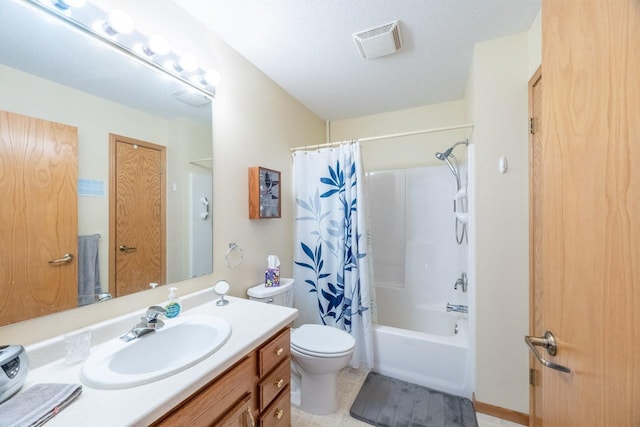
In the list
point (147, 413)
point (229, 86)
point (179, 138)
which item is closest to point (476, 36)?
point (229, 86)

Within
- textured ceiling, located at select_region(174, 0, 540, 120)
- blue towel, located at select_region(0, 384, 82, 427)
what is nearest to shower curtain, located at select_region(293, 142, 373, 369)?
textured ceiling, located at select_region(174, 0, 540, 120)

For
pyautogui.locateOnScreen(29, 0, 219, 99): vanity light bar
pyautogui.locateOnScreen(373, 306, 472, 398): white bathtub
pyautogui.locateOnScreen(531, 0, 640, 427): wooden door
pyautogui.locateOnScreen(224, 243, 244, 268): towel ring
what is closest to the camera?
pyautogui.locateOnScreen(531, 0, 640, 427): wooden door

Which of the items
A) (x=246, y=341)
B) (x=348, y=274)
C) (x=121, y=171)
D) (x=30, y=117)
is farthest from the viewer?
(x=348, y=274)

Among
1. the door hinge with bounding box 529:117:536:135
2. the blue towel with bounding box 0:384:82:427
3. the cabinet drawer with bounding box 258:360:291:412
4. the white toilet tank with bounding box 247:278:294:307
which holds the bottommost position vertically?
the cabinet drawer with bounding box 258:360:291:412

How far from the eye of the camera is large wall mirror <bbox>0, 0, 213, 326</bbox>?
821 mm

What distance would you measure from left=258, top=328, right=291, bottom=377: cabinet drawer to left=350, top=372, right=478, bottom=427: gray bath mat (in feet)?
2.70

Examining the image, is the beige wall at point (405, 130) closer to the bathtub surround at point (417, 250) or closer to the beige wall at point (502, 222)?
the bathtub surround at point (417, 250)

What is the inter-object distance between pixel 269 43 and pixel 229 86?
1.24ft

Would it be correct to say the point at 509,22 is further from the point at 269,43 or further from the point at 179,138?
the point at 179,138

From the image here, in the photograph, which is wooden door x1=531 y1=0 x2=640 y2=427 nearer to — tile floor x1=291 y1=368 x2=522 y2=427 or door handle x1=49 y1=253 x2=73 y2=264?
tile floor x1=291 y1=368 x2=522 y2=427

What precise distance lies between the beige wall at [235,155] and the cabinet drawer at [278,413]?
69 centimetres

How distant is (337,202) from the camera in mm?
2068

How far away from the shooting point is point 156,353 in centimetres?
102

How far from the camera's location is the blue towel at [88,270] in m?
0.95
